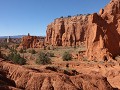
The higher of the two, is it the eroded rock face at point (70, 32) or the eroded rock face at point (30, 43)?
the eroded rock face at point (70, 32)

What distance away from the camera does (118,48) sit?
4038 cm

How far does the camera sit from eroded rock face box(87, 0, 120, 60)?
3925 cm

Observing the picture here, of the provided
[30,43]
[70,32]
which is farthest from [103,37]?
[70,32]

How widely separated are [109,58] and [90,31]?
586 cm

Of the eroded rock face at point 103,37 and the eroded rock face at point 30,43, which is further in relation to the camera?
the eroded rock face at point 30,43

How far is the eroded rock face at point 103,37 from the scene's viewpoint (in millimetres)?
39250

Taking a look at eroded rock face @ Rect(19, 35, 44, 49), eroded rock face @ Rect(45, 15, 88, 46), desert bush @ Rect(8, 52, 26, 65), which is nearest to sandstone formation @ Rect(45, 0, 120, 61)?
desert bush @ Rect(8, 52, 26, 65)

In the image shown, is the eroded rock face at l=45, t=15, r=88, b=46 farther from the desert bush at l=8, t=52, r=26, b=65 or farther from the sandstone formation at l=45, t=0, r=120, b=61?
the desert bush at l=8, t=52, r=26, b=65

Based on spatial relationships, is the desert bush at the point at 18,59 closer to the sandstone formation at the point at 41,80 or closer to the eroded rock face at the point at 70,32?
the sandstone formation at the point at 41,80

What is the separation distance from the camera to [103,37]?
39.6m

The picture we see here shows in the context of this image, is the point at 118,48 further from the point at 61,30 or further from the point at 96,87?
the point at 61,30

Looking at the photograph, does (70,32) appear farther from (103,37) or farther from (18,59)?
(18,59)

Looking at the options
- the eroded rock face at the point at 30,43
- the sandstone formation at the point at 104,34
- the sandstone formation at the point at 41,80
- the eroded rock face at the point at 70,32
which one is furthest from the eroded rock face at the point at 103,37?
the eroded rock face at the point at 70,32

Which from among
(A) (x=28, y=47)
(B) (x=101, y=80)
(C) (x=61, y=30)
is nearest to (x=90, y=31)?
(B) (x=101, y=80)
